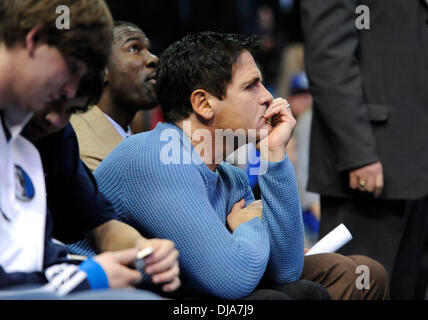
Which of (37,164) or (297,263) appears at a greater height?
(37,164)

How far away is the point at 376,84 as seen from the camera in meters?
2.72

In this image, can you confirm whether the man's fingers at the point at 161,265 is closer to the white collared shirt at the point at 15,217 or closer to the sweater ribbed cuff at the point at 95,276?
the sweater ribbed cuff at the point at 95,276

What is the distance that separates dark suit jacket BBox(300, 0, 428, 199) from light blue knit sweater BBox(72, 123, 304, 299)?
0.72m

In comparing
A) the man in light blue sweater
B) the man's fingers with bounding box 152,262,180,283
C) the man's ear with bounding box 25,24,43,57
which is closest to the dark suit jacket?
the man in light blue sweater

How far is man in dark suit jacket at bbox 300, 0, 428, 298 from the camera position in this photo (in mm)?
2662

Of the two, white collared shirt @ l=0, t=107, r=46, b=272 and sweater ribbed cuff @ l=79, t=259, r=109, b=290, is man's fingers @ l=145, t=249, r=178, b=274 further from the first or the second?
white collared shirt @ l=0, t=107, r=46, b=272

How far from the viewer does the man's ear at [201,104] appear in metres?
2.11

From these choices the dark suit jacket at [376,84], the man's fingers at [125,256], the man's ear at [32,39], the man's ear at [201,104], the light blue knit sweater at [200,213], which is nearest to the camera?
the man's ear at [32,39]

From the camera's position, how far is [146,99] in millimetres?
2701

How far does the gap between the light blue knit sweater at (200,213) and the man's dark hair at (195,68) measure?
10 centimetres

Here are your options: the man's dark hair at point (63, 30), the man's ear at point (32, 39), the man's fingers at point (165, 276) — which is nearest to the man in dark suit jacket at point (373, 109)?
the man's fingers at point (165, 276)

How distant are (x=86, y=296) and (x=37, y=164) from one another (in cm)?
36
